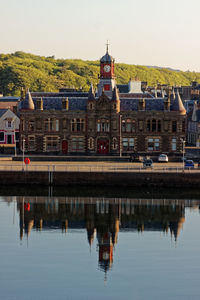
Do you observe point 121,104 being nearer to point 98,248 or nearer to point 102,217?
point 102,217

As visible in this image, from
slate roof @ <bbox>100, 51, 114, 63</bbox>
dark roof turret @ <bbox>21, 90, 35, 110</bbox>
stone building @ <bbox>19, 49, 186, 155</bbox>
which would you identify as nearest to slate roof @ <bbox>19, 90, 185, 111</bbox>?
stone building @ <bbox>19, 49, 186, 155</bbox>

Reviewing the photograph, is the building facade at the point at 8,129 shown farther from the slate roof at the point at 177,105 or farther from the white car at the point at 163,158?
the white car at the point at 163,158

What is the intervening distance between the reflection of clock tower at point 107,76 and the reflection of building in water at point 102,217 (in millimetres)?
49844

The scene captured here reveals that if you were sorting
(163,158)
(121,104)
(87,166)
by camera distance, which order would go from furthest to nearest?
(121,104) < (163,158) < (87,166)

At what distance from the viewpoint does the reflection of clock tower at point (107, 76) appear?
147 m

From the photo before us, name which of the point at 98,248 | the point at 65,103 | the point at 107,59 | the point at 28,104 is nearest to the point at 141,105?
the point at 65,103

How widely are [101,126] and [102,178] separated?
2987cm

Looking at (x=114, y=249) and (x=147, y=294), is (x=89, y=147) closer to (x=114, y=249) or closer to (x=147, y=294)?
(x=114, y=249)

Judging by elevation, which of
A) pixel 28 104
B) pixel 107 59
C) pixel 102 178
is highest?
pixel 107 59

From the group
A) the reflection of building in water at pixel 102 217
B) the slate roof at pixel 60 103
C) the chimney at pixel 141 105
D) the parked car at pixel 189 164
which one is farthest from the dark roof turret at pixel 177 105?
the reflection of building in water at pixel 102 217

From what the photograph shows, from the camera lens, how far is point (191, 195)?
345ft

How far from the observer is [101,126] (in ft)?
449

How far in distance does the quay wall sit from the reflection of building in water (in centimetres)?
721

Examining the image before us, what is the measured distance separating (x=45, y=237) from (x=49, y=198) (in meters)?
23.4
